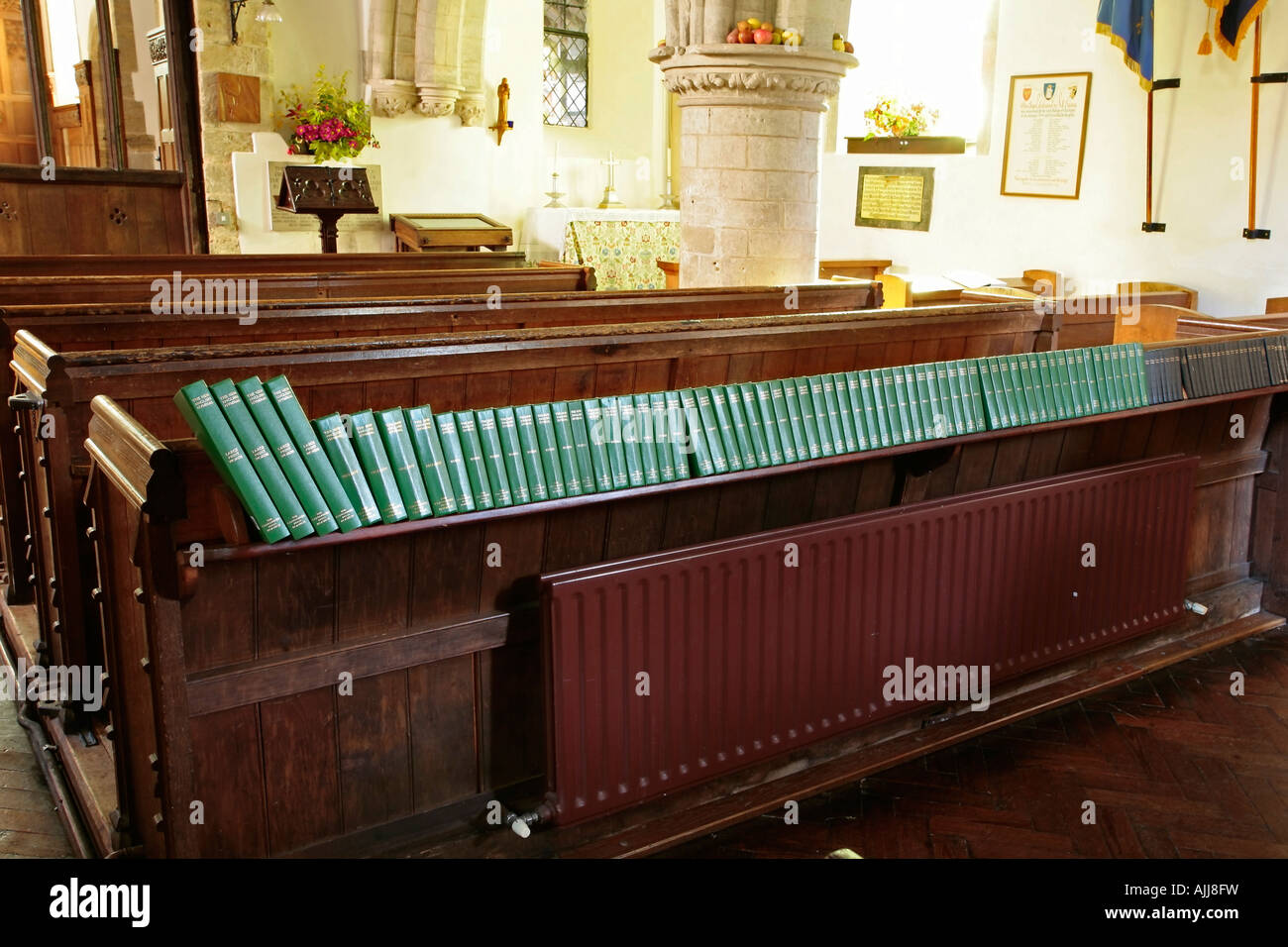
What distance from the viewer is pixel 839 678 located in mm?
3088

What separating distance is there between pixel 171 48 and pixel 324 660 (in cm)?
792

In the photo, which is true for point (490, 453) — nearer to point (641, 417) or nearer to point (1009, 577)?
point (641, 417)

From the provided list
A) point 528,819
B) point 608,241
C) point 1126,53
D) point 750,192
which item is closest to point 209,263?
point 750,192

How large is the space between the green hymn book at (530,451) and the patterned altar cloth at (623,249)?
819cm

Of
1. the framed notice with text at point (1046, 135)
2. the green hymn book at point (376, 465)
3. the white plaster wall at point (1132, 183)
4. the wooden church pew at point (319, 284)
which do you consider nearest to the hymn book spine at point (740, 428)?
the green hymn book at point (376, 465)

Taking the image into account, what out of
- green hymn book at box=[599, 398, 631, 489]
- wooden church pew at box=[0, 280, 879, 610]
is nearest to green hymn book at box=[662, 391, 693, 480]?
green hymn book at box=[599, 398, 631, 489]

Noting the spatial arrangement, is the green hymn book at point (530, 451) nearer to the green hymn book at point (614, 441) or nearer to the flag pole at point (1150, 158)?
the green hymn book at point (614, 441)

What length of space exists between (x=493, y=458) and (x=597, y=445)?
11.1 inches

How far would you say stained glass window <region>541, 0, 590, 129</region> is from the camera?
14.0 meters

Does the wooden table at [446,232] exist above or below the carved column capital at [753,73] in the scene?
below

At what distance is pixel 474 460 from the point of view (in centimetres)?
238

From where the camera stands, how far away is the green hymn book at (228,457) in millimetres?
2000
